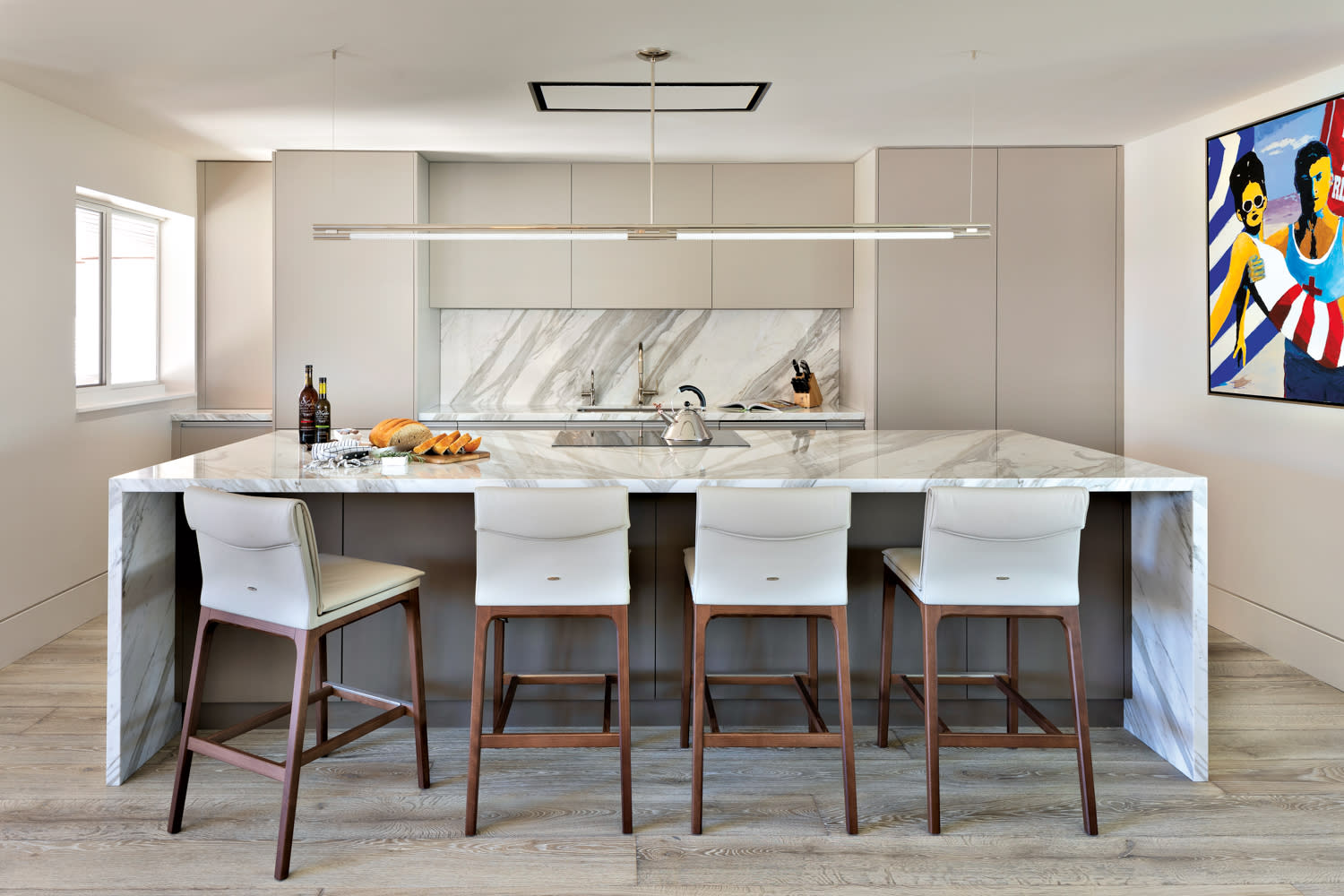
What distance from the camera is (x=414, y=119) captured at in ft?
14.0

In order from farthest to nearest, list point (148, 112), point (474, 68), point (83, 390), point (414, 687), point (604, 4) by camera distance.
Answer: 1. point (83, 390)
2. point (148, 112)
3. point (474, 68)
4. point (604, 4)
5. point (414, 687)

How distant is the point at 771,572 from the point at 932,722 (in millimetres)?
572

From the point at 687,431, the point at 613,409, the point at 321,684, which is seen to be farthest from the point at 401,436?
the point at 613,409

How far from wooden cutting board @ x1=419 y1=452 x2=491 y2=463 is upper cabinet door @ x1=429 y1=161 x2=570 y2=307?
2282 millimetres

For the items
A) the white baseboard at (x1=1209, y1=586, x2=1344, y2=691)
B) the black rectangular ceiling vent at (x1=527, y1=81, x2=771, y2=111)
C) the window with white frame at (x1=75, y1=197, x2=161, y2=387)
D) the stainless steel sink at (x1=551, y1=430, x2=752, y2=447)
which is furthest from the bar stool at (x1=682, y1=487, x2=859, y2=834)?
the window with white frame at (x1=75, y1=197, x2=161, y2=387)

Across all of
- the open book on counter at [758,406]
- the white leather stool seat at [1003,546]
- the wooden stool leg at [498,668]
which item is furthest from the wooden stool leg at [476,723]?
the open book on counter at [758,406]

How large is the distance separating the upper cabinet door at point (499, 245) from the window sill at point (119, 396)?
1510 mm

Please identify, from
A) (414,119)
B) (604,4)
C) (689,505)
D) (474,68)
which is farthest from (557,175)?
(689,505)

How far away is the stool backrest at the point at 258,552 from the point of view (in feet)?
7.58

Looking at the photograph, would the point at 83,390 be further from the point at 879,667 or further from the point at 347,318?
the point at 879,667

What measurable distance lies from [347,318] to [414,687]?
2.81 metres

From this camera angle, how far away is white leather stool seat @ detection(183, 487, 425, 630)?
2.32m

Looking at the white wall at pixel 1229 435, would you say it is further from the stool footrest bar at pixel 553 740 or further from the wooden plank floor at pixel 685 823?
the stool footrest bar at pixel 553 740

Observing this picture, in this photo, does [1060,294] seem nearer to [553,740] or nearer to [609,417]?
[609,417]
